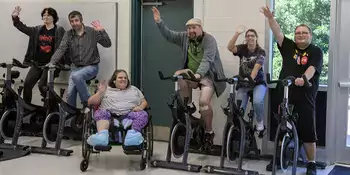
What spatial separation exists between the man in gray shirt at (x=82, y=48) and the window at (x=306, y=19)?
7.14 feet

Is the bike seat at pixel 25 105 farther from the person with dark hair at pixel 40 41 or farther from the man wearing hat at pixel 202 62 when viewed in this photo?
the man wearing hat at pixel 202 62

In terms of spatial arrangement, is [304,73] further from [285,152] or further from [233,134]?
[233,134]

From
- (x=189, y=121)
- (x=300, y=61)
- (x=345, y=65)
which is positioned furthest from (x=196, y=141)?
(x=345, y=65)

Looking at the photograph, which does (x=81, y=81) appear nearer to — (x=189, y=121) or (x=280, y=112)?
(x=189, y=121)

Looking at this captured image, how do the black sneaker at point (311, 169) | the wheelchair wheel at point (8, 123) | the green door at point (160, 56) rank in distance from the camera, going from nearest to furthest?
the black sneaker at point (311, 169) → the wheelchair wheel at point (8, 123) → the green door at point (160, 56)

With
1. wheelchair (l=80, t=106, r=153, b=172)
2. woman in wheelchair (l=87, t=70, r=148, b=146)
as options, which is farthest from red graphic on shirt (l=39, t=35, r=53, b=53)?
wheelchair (l=80, t=106, r=153, b=172)

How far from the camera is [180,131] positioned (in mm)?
5145

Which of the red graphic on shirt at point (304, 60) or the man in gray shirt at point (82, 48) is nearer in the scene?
the red graphic on shirt at point (304, 60)

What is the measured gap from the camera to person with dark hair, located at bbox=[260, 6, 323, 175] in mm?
4785

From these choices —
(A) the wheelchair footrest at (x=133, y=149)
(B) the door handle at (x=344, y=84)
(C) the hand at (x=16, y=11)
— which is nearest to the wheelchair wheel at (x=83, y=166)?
(A) the wheelchair footrest at (x=133, y=149)

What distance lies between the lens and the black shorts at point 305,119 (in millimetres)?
4828

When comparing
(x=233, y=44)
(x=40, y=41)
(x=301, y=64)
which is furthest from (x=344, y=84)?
(x=40, y=41)

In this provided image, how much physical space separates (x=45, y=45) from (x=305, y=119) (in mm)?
3633

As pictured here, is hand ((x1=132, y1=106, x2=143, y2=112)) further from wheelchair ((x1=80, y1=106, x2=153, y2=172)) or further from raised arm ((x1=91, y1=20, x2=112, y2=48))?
raised arm ((x1=91, y1=20, x2=112, y2=48))
